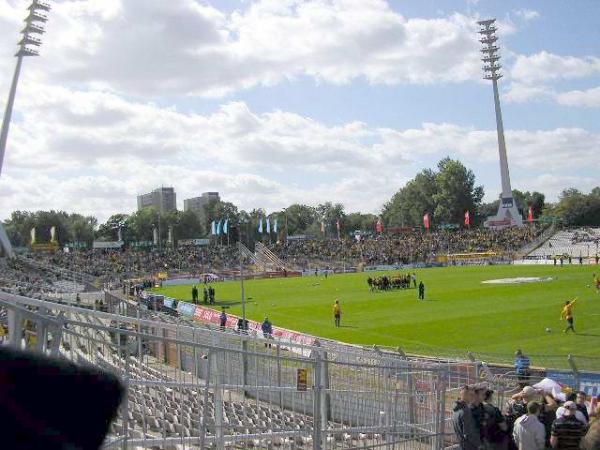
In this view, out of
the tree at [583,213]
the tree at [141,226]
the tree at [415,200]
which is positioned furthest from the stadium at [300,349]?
the tree at [141,226]

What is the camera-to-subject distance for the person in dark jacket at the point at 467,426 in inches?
313

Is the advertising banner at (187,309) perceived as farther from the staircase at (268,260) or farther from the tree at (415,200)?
the tree at (415,200)

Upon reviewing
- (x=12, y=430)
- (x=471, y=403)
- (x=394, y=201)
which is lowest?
(x=471, y=403)

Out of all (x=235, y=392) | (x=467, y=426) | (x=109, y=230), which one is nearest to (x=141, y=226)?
(x=109, y=230)

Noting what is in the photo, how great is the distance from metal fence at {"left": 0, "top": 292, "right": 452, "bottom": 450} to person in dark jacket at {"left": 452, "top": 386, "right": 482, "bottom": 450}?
1027 millimetres

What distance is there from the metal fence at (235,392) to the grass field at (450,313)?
12.0m

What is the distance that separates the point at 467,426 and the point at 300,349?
1121 cm

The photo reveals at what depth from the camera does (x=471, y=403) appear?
8.12 meters

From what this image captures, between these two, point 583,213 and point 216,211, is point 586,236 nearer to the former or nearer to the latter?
point 583,213

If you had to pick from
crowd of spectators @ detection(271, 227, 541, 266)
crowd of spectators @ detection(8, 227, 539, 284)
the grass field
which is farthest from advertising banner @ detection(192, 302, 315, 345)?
crowd of spectators @ detection(271, 227, 541, 266)

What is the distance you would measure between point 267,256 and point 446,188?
65.9m

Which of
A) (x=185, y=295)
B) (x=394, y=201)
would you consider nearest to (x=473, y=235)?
(x=185, y=295)

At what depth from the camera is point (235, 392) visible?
7766mm

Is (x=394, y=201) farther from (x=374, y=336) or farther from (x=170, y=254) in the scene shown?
(x=374, y=336)
